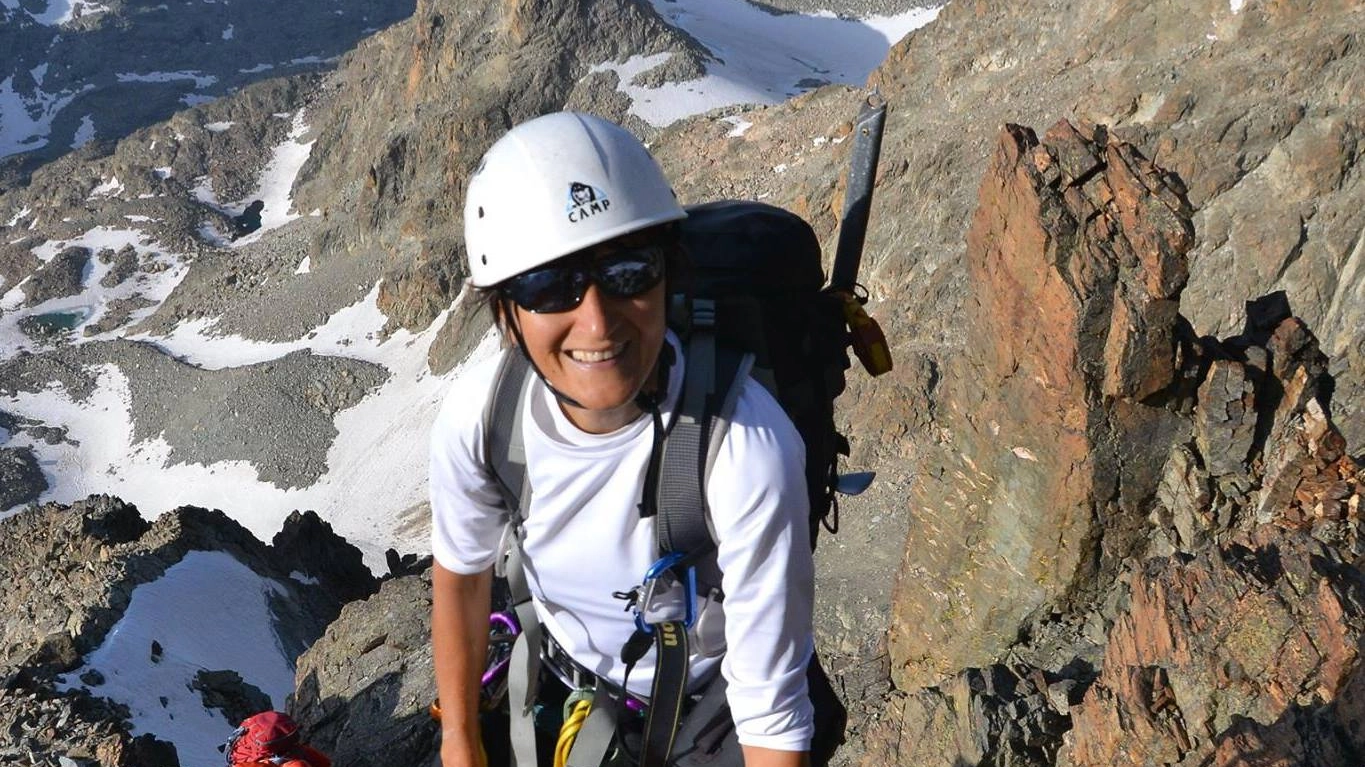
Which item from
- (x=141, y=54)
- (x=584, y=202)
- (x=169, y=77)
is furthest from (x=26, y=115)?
(x=584, y=202)

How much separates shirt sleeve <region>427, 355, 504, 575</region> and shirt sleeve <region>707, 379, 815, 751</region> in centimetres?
98

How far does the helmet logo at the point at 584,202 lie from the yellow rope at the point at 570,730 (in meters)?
2.08

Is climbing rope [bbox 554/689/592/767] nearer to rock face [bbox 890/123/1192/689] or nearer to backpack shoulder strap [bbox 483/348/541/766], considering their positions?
backpack shoulder strap [bbox 483/348/541/766]

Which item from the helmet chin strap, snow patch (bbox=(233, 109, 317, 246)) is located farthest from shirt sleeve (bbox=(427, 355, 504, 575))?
snow patch (bbox=(233, 109, 317, 246))

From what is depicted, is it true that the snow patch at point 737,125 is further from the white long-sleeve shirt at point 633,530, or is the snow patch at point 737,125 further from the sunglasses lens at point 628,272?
the sunglasses lens at point 628,272

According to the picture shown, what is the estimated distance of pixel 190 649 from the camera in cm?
3050

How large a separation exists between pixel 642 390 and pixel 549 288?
48 centimetres

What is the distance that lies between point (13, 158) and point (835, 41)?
11434 cm

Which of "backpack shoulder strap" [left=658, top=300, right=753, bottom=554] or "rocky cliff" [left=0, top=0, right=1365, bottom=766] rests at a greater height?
"backpack shoulder strap" [left=658, top=300, right=753, bottom=554]

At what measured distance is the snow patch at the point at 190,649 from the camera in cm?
2448

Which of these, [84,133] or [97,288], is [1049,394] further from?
[84,133]

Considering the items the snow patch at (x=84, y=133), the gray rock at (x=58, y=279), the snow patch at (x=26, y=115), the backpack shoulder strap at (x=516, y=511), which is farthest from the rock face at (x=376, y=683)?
the snow patch at (x=26, y=115)

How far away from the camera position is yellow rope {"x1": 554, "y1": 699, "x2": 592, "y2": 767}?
4.11 metres

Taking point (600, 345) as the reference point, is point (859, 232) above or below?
below
